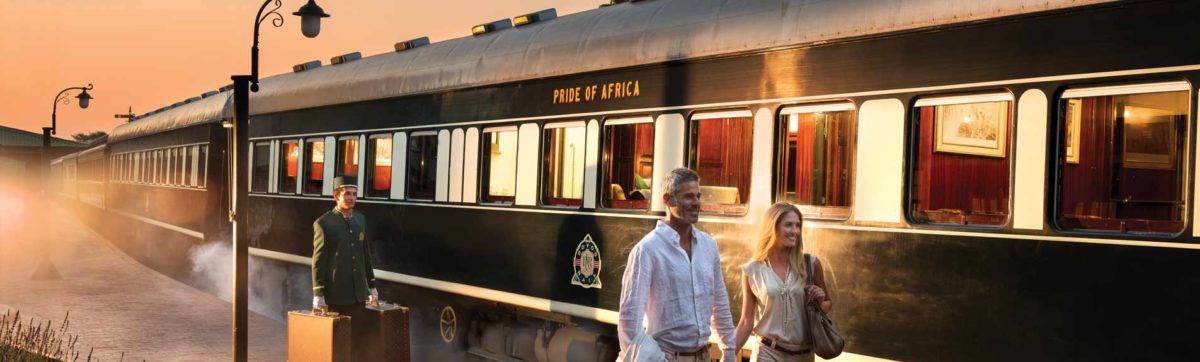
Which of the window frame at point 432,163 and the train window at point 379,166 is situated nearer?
the window frame at point 432,163

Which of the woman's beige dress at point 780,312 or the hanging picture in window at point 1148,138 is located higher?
the hanging picture in window at point 1148,138

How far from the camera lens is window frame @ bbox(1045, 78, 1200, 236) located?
574cm

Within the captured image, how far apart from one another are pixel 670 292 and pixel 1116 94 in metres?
2.43

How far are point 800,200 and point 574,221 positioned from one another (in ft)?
8.35

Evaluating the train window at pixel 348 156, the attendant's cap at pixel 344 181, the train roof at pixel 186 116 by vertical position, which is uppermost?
the train roof at pixel 186 116

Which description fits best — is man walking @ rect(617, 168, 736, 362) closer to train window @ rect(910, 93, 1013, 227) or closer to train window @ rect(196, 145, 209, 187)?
train window @ rect(910, 93, 1013, 227)

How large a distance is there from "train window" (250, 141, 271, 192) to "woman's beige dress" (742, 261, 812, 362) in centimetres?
1151

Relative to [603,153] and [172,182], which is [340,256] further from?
[172,182]

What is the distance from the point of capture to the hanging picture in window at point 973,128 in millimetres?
6684

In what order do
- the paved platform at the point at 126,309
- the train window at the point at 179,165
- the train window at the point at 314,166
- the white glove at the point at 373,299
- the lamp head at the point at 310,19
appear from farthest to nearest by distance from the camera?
the train window at the point at 179,165, the lamp head at the point at 310,19, the train window at the point at 314,166, the paved platform at the point at 126,309, the white glove at the point at 373,299

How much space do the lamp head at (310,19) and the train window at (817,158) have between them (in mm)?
8817

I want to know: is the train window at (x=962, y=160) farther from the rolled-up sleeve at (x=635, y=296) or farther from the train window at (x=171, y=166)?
the train window at (x=171, y=166)

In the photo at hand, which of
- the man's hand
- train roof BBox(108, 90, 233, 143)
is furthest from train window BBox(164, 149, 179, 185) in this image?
the man's hand

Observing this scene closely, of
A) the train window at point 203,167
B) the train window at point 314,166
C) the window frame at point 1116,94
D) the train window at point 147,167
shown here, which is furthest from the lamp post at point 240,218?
the train window at point 147,167
